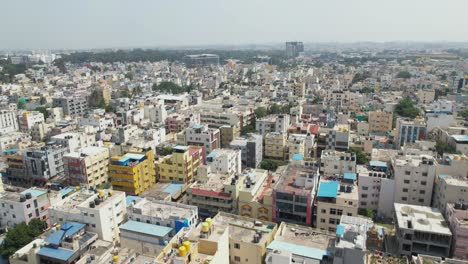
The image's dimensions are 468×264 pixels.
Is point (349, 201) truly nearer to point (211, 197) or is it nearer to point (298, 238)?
point (298, 238)

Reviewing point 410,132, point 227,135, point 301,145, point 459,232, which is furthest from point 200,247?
point 410,132

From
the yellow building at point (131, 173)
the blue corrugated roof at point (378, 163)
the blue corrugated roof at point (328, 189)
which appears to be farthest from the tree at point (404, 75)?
the yellow building at point (131, 173)

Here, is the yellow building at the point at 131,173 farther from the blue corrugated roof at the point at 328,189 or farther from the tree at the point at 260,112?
the tree at the point at 260,112

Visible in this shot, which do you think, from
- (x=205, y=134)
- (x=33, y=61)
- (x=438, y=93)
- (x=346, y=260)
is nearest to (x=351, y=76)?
(x=438, y=93)

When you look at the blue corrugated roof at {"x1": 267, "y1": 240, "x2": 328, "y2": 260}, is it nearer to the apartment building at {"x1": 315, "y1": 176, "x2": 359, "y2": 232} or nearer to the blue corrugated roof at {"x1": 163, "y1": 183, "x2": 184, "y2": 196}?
the apartment building at {"x1": 315, "y1": 176, "x2": 359, "y2": 232}

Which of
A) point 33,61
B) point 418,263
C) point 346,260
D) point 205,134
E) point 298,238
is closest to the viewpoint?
point 346,260

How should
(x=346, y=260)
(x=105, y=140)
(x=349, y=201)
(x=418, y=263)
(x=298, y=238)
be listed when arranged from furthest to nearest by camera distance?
(x=105, y=140), (x=349, y=201), (x=298, y=238), (x=418, y=263), (x=346, y=260)

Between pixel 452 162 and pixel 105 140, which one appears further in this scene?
pixel 105 140

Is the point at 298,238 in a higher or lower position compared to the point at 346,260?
lower
